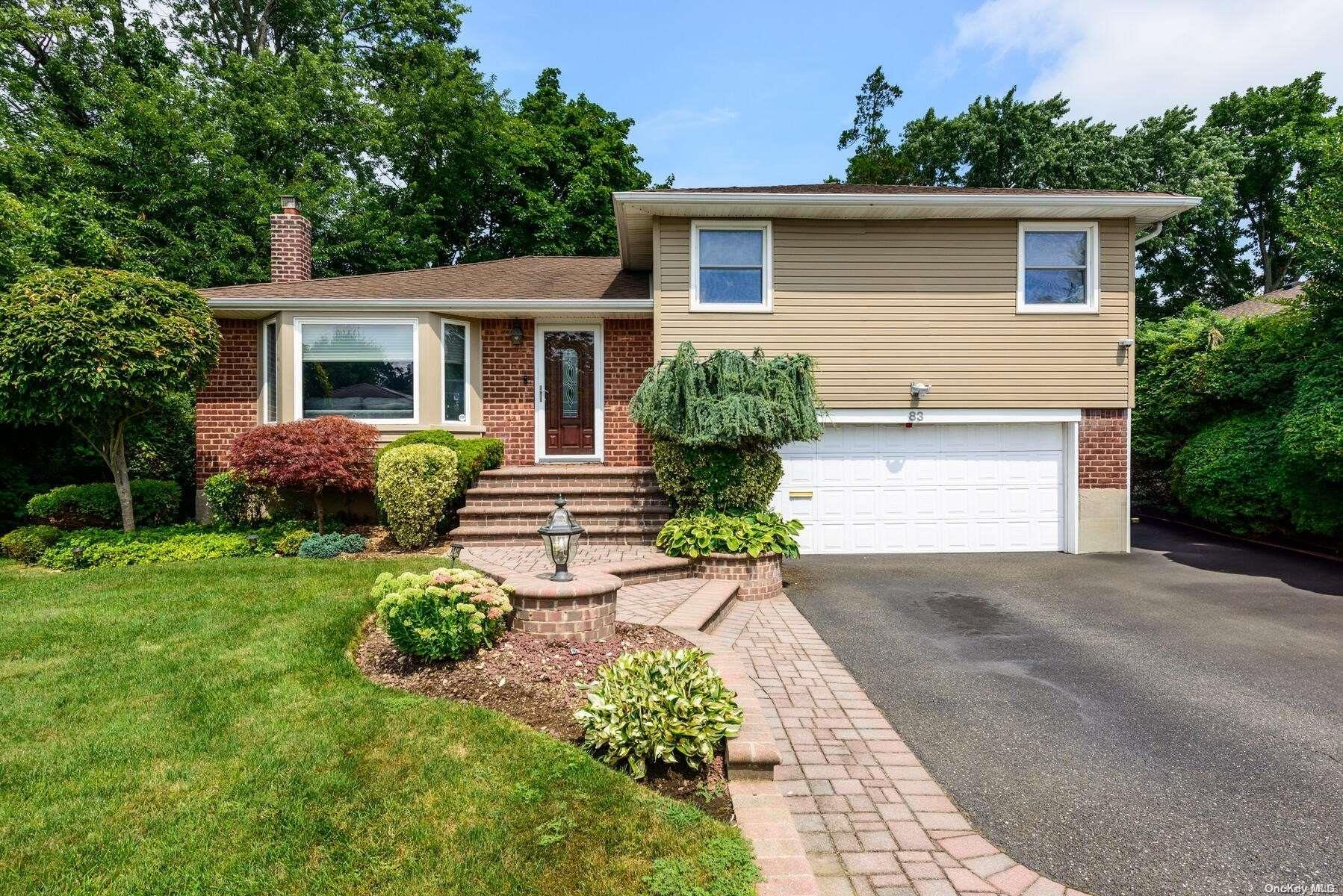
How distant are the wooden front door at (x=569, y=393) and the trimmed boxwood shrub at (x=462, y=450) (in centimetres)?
129

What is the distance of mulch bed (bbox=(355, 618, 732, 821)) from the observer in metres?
2.88

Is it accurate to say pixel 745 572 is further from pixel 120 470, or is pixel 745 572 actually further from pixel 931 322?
pixel 120 470

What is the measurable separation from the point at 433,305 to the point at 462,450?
2.42 meters

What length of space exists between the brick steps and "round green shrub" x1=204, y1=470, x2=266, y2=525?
305 cm

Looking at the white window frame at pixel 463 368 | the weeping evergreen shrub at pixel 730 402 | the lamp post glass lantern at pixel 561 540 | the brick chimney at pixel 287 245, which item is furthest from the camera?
the brick chimney at pixel 287 245

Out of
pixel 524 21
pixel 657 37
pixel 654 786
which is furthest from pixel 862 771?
pixel 524 21

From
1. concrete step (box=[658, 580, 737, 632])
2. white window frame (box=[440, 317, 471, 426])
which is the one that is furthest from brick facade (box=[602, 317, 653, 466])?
concrete step (box=[658, 580, 737, 632])

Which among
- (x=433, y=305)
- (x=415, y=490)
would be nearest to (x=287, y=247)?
(x=433, y=305)

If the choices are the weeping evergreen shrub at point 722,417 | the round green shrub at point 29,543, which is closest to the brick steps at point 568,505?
the weeping evergreen shrub at point 722,417

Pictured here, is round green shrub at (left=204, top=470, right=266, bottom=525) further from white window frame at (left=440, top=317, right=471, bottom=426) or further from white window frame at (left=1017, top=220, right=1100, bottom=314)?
white window frame at (left=1017, top=220, right=1100, bottom=314)

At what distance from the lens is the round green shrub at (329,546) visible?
7.44 meters

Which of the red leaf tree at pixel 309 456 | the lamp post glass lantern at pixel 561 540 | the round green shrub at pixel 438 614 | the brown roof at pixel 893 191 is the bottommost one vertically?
the round green shrub at pixel 438 614

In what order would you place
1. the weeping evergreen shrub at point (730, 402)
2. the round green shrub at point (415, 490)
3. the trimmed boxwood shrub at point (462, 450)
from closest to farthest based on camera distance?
1. the weeping evergreen shrub at point (730, 402)
2. the round green shrub at point (415, 490)
3. the trimmed boxwood shrub at point (462, 450)

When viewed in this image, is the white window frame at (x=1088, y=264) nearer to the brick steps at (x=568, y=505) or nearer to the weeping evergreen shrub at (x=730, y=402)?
the weeping evergreen shrub at (x=730, y=402)
